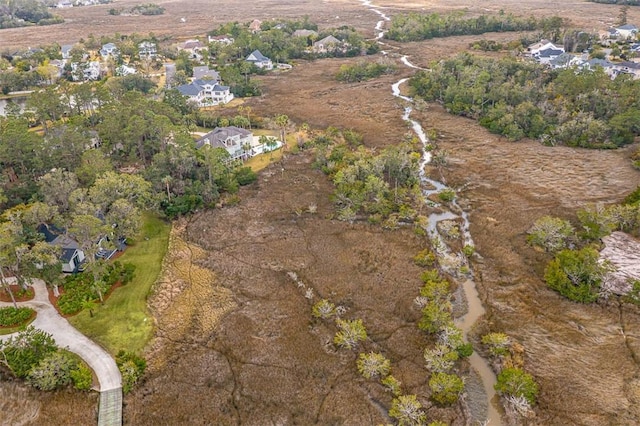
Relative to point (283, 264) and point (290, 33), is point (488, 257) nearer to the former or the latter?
point (283, 264)

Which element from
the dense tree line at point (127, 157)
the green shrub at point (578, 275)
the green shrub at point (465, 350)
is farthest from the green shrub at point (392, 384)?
the dense tree line at point (127, 157)

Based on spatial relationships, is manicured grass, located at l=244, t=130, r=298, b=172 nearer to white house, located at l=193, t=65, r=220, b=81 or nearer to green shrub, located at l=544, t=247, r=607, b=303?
white house, located at l=193, t=65, r=220, b=81

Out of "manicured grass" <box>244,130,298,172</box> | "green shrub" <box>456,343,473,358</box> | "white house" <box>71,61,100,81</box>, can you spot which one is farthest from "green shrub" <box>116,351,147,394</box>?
"white house" <box>71,61,100,81</box>

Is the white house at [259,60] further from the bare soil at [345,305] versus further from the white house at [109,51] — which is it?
the bare soil at [345,305]

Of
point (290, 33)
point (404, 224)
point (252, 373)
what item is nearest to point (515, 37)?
point (290, 33)

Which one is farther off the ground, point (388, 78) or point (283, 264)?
point (388, 78)

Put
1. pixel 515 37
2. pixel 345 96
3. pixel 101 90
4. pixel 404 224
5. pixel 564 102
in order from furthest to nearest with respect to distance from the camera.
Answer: pixel 515 37
pixel 345 96
pixel 564 102
pixel 101 90
pixel 404 224
